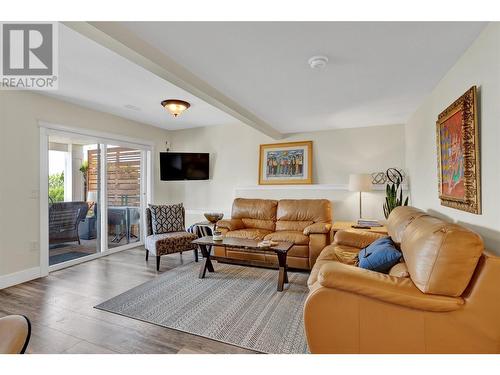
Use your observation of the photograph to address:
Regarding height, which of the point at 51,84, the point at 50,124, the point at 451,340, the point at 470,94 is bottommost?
the point at 451,340

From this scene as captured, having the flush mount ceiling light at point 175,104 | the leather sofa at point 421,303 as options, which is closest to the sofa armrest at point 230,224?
the flush mount ceiling light at point 175,104

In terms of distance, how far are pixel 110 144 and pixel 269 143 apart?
2.82 m

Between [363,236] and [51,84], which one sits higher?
[51,84]

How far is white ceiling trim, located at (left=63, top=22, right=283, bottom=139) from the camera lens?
4.88 ft

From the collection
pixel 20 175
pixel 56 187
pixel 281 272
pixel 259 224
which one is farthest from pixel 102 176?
pixel 281 272

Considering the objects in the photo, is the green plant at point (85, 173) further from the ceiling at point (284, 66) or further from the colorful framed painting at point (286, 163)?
the colorful framed painting at point (286, 163)

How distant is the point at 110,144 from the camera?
4492 millimetres

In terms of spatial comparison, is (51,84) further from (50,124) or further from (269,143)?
(269,143)

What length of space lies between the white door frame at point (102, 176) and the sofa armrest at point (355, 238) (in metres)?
3.77

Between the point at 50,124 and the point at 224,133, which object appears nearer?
the point at 50,124

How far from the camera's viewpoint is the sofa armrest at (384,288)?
4.64ft

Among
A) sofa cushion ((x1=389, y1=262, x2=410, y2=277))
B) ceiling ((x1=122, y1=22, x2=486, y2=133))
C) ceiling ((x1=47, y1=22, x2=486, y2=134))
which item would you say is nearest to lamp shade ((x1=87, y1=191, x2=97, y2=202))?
ceiling ((x1=47, y1=22, x2=486, y2=134))
